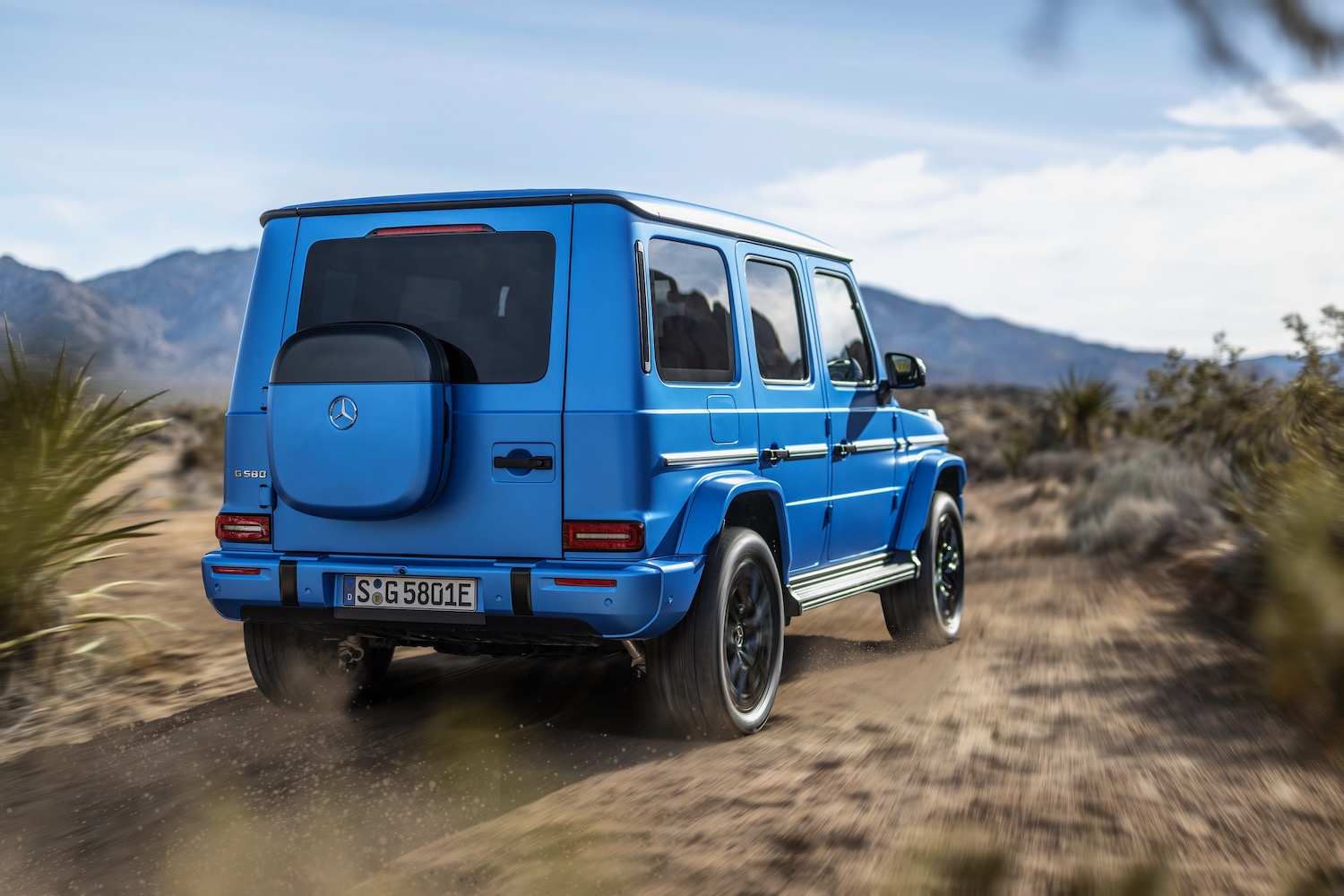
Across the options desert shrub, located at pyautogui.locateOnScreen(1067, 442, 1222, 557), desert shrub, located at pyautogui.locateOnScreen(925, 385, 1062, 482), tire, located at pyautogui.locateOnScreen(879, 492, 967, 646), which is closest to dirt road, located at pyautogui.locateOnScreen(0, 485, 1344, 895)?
tire, located at pyautogui.locateOnScreen(879, 492, 967, 646)

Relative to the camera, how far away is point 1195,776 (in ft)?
15.2

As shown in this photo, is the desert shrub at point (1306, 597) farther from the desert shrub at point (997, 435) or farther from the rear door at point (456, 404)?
the desert shrub at point (997, 435)

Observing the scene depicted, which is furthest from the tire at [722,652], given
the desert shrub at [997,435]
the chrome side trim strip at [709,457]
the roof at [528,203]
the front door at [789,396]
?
the desert shrub at [997,435]

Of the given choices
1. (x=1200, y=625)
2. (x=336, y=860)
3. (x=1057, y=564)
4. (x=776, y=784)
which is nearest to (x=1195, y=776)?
(x=776, y=784)

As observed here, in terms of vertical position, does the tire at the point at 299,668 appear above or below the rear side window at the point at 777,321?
below

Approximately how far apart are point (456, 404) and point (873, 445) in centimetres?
276

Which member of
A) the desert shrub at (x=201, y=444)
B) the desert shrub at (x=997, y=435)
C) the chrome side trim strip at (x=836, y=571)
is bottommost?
the desert shrub at (x=997, y=435)

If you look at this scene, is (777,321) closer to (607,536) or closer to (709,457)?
(709,457)

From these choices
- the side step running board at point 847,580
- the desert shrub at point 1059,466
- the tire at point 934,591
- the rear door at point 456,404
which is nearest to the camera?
the rear door at point 456,404

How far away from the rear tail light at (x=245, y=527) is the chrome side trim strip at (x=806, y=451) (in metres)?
2.21

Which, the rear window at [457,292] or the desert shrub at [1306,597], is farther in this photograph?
the desert shrub at [1306,597]

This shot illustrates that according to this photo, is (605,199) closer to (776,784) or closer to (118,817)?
(776,784)

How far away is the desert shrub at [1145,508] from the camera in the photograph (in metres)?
10.9

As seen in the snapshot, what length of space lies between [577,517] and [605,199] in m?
1.17
